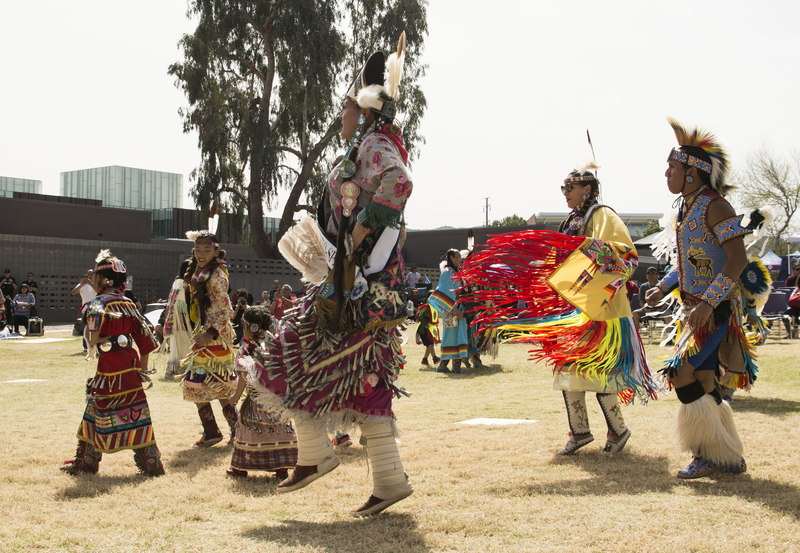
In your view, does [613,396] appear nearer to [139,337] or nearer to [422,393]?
[139,337]

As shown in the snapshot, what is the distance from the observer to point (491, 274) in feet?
14.0

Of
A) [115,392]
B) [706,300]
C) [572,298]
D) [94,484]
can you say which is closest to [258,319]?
[115,392]

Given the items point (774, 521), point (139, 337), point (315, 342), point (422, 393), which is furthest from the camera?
point (422, 393)

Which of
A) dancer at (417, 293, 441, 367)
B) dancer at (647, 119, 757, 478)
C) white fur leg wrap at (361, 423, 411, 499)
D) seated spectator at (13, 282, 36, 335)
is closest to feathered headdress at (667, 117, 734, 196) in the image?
dancer at (647, 119, 757, 478)

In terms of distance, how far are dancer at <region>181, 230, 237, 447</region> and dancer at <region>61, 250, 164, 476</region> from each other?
753mm

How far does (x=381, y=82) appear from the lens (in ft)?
11.5

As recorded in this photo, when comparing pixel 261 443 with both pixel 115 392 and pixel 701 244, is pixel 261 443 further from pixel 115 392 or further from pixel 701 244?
pixel 701 244

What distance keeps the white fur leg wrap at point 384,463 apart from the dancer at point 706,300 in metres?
1.62

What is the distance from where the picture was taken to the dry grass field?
2.81 m

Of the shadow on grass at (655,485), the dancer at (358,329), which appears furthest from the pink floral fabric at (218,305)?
the shadow on grass at (655,485)

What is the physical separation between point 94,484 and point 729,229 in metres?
3.81

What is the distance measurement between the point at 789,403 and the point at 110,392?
5.80 metres

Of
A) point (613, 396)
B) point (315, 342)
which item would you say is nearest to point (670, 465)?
point (613, 396)

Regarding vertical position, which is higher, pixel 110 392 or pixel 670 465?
pixel 110 392
